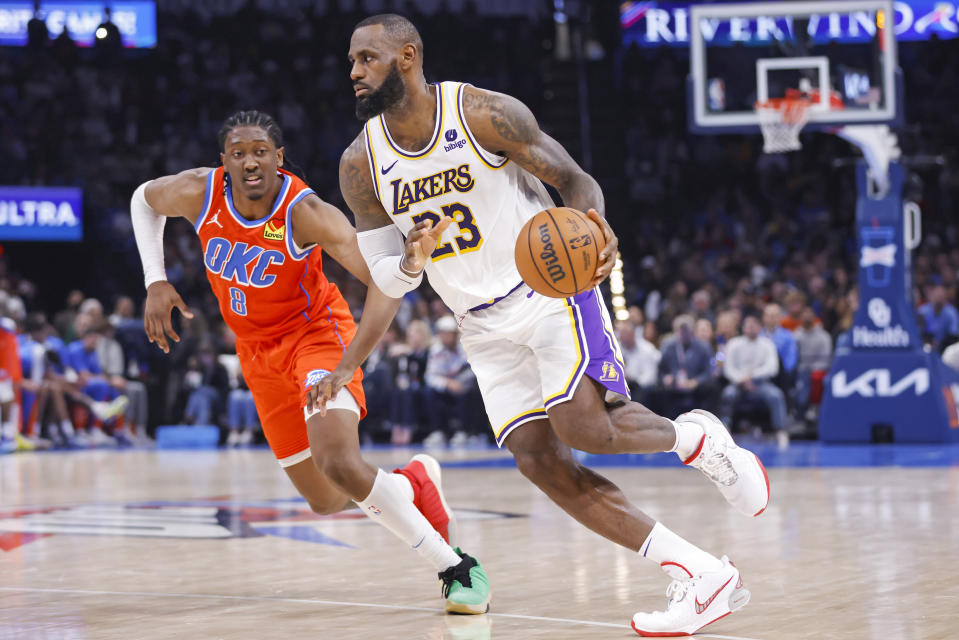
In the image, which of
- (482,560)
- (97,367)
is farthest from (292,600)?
(97,367)

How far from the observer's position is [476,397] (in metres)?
13.6

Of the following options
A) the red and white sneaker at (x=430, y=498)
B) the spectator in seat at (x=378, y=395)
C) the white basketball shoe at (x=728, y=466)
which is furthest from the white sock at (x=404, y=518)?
the spectator in seat at (x=378, y=395)

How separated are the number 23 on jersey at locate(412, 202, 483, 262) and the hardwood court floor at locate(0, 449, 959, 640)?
128 centimetres

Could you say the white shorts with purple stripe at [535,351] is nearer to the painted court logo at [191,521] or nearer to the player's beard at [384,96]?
the player's beard at [384,96]

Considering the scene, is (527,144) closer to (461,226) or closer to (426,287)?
(461,226)

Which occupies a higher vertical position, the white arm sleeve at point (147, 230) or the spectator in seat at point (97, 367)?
the white arm sleeve at point (147, 230)

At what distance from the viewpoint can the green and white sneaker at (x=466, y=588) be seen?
4309 millimetres

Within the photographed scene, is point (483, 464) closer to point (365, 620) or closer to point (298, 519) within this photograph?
point (298, 519)

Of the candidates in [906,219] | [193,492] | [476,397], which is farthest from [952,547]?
[476,397]

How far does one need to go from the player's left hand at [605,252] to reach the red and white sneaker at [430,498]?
4.73ft

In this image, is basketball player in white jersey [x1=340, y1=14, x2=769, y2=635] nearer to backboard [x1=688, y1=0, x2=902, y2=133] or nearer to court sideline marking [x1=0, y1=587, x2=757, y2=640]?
court sideline marking [x1=0, y1=587, x2=757, y2=640]

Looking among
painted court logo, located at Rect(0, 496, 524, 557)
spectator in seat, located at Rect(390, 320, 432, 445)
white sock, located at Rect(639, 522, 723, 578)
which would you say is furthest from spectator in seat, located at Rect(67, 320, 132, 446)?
white sock, located at Rect(639, 522, 723, 578)

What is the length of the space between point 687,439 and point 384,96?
1550 mm

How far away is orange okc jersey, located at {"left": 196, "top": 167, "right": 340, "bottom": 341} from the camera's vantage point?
4.98 m
